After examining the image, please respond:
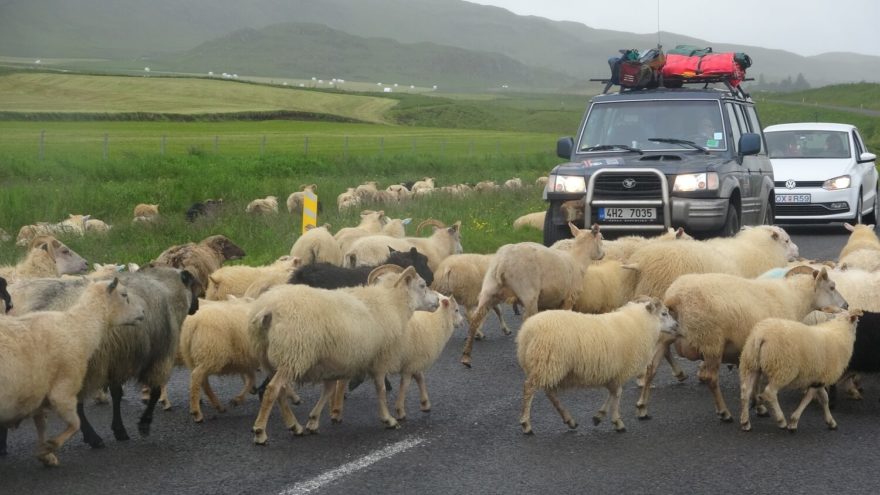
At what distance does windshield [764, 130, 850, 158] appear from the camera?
2333 centimetres

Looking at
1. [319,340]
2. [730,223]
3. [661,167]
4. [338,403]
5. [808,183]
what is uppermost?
[661,167]

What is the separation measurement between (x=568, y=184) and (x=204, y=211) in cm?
1005

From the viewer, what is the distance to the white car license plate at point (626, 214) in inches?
570

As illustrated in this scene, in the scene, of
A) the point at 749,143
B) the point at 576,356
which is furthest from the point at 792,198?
the point at 576,356

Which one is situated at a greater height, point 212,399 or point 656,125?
point 656,125

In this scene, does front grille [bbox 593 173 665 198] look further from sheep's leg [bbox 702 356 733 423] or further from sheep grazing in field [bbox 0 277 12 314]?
sheep grazing in field [bbox 0 277 12 314]

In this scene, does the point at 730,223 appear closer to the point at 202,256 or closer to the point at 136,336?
the point at 202,256

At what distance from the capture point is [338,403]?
28.3 feet

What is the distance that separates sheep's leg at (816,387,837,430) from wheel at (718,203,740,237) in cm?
615

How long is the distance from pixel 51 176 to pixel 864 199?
2104cm

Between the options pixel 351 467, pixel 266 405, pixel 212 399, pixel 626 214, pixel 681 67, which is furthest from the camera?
pixel 681 67

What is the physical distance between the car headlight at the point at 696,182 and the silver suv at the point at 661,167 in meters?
0.01

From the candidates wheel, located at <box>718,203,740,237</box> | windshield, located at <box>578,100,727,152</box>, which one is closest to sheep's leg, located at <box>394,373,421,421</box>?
wheel, located at <box>718,203,740,237</box>

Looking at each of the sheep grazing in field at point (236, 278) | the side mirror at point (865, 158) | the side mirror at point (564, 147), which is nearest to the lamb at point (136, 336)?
the sheep grazing in field at point (236, 278)
